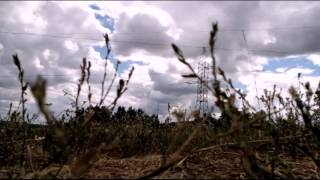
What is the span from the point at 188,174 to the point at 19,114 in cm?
256

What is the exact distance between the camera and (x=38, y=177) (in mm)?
3045

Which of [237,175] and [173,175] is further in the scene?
[237,175]

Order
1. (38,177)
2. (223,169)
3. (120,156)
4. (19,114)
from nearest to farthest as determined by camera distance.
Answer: (38,177) < (223,169) < (19,114) < (120,156)

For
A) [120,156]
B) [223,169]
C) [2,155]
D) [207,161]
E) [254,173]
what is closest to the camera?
[254,173]

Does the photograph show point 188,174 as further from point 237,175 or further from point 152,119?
point 152,119

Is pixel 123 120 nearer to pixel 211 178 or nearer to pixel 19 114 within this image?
pixel 19 114

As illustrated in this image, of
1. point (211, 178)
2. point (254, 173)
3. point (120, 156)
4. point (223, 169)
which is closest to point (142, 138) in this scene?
point (120, 156)

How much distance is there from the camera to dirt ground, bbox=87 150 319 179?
3.35m

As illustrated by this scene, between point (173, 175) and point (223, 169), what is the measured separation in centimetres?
74

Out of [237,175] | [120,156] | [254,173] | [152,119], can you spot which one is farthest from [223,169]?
[152,119]

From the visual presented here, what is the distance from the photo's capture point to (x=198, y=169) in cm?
372

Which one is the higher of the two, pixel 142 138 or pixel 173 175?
pixel 142 138

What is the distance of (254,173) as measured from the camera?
286 cm

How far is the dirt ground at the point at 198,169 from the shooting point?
3.35m
